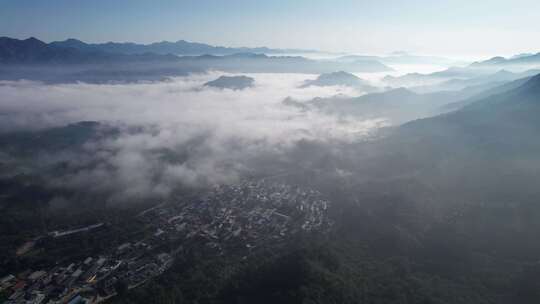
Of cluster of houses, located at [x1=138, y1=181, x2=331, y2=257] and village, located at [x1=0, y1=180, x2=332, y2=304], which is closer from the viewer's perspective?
village, located at [x1=0, y1=180, x2=332, y2=304]

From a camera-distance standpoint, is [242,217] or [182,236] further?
[242,217]

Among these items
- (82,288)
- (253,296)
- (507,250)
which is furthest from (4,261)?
(507,250)

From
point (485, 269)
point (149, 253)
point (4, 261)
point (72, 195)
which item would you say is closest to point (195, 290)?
point (149, 253)

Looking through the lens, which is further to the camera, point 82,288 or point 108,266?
point 108,266

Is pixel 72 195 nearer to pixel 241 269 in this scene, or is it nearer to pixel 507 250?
pixel 241 269

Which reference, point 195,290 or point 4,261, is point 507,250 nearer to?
point 195,290

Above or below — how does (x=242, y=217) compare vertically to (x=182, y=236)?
above

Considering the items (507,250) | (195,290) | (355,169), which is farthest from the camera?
(355,169)

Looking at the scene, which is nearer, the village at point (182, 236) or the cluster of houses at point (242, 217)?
the village at point (182, 236)

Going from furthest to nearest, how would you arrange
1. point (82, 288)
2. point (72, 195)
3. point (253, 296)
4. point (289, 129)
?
point (289, 129) < point (72, 195) < point (82, 288) < point (253, 296)
